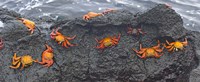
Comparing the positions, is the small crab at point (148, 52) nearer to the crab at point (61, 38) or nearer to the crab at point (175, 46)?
the crab at point (175, 46)

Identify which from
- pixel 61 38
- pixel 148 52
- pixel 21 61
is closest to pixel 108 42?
pixel 148 52

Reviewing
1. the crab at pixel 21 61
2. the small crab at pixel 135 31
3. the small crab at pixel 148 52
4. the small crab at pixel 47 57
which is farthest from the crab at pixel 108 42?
the crab at pixel 21 61

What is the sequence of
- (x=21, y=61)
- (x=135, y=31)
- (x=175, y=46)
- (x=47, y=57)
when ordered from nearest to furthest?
1. (x=21, y=61)
2. (x=47, y=57)
3. (x=175, y=46)
4. (x=135, y=31)

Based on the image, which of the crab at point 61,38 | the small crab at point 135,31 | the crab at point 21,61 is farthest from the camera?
the small crab at point 135,31

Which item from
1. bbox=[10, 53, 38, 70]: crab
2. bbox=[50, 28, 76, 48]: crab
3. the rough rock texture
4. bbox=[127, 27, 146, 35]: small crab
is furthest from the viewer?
bbox=[127, 27, 146, 35]: small crab

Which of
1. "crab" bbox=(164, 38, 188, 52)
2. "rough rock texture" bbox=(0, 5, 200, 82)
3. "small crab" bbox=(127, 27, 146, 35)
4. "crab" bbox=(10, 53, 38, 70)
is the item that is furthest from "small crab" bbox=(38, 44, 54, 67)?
"crab" bbox=(164, 38, 188, 52)

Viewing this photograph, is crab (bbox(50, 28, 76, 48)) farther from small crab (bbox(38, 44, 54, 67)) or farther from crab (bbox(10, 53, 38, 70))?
crab (bbox(10, 53, 38, 70))

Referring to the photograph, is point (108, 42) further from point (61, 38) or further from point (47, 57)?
point (47, 57)

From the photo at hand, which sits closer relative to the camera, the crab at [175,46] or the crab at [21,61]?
the crab at [21,61]

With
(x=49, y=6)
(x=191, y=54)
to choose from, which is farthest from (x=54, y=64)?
(x=49, y=6)
